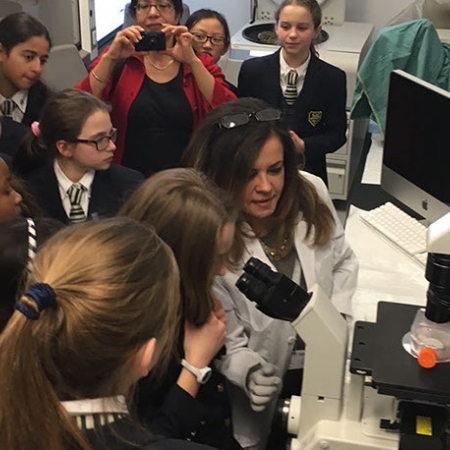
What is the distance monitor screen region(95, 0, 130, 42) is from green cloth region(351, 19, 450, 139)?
155cm

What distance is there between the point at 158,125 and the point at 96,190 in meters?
0.38

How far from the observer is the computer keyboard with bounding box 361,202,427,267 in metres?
1.89

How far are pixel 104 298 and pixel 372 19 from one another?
3334 mm

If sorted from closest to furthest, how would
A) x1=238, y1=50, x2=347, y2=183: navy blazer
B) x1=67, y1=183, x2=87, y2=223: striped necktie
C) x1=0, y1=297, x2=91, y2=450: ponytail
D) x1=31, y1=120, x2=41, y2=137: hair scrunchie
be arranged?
x1=0, y1=297, x2=91, y2=450: ponytail → x1=67, y1=183, x2=87, y2=223: striped necktie → x1=31, y1=120, x2=41, y2=137: hair scrunchie → x1=238, y1=50, x2=347, y2=183: navy blazer

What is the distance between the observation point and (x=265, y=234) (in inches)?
64.0

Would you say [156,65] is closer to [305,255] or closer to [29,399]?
[305,255]

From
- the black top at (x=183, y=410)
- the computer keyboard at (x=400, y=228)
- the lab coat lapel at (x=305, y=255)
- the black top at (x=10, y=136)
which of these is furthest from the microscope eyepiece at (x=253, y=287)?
the black top at (x=10, y=136)

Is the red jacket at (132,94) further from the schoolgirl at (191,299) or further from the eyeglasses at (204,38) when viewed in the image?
the schoolgirl at (191,299)

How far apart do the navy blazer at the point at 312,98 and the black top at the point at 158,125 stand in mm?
326

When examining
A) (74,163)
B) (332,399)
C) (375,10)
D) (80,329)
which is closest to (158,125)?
(74,163)

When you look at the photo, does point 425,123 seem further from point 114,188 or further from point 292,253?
point 114,188

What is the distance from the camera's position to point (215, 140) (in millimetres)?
1585

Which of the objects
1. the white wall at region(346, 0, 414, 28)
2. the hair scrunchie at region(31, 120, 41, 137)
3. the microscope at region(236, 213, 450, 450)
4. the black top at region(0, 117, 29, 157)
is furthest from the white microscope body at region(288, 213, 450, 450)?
the white wall at region(346, 0, 414, 28)

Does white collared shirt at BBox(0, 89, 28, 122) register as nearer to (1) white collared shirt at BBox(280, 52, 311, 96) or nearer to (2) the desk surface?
(1) white collared shirt at BBox(280, 52, 311, 96)
